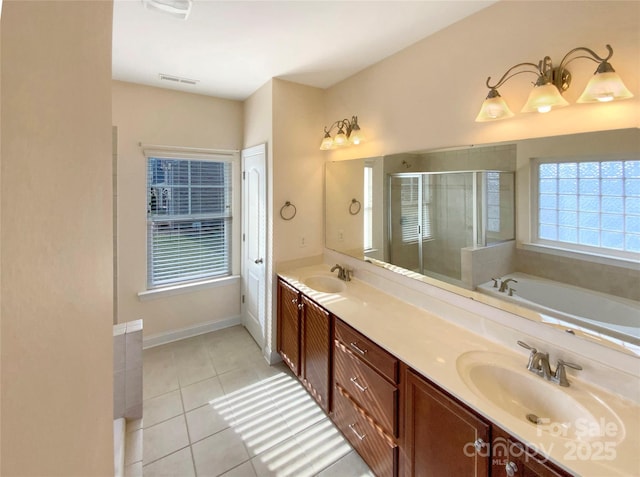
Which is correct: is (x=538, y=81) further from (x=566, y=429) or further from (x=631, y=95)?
(x=566, y=429)

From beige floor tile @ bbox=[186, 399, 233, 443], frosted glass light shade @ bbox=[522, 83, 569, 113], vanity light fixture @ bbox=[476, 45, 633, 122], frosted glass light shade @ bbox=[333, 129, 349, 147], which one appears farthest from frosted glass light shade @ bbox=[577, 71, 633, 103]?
beige floor tile @ bbox=[186, 399, 233, 443]

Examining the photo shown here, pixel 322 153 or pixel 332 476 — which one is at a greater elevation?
pixel 322 153

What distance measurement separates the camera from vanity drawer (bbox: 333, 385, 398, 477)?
151cm

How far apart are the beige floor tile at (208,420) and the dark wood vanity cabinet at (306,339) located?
0.61 m

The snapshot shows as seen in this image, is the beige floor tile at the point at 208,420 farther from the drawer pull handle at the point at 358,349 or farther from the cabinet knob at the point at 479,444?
the cabinet knob at the point at 479,444

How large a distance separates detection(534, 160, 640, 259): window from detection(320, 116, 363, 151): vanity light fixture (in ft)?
4.42

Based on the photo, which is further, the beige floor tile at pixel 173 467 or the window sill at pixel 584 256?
the beige floor tile at pixel 173 467

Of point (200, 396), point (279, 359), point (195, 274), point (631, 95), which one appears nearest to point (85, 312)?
point (631, 95)

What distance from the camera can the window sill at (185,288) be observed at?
300cm

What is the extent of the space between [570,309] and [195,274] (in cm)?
325

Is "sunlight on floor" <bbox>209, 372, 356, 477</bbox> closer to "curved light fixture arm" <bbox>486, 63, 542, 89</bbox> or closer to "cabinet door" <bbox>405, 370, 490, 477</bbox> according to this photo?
"cabinet door" <bbox>405, 370, 490, 477</bbox>

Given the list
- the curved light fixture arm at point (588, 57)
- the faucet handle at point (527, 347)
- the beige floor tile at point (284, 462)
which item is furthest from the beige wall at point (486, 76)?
the beige floor tile at point (284, 462)

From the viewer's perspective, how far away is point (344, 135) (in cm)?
251

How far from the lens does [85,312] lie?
0.53 meters
